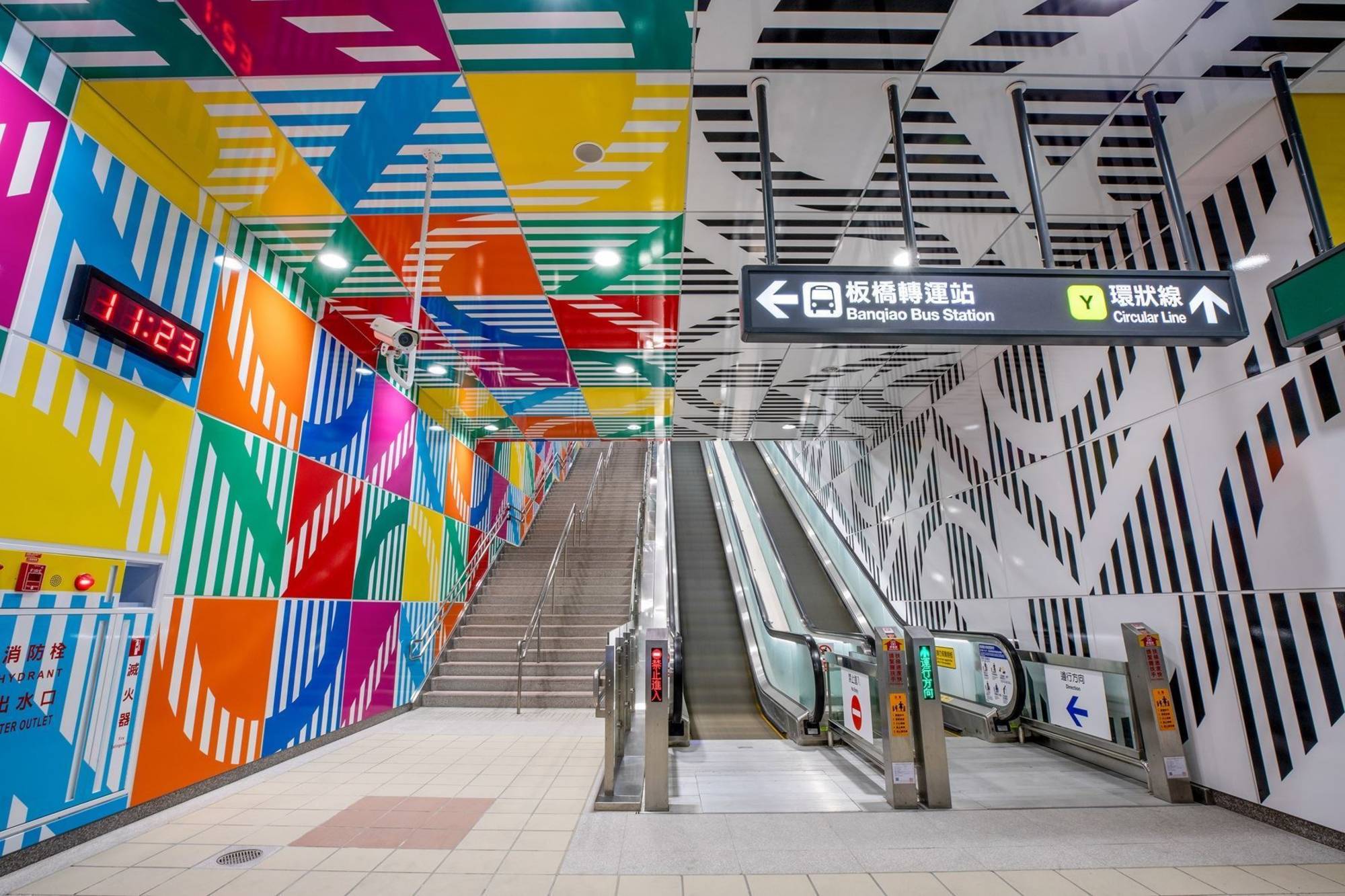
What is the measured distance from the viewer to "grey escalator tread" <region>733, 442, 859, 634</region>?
1036 centimetres

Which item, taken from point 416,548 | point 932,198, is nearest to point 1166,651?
A: point 932,198

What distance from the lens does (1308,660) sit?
388cm

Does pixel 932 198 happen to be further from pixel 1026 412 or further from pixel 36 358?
pixel 36 358

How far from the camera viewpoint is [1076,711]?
5.74 metres

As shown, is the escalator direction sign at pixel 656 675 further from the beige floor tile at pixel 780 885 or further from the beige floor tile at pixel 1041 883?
the beige floor tile at pixel 1041 883

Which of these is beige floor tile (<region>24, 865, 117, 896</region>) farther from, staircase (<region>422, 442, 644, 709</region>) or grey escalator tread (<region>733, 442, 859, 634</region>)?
grey escalator tread (<region>733, 442, 859, 634</region>)

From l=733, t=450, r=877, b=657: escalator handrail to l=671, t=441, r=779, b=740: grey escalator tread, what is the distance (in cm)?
99

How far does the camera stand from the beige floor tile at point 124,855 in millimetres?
3480

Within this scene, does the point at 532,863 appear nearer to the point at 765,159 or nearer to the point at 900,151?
the point at 765,159

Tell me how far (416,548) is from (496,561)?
12.5ft

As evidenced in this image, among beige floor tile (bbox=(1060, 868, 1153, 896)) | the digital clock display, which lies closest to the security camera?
the digital clock display

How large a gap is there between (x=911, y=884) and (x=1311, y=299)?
3.62 m

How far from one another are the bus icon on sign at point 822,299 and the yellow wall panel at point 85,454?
4071 millimetres

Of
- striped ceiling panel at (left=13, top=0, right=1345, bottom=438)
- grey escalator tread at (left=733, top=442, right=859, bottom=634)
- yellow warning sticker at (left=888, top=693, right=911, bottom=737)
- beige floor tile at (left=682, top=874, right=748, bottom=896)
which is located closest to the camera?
beige floor tile at (left=682, top=874, right=748, bottom=896)
